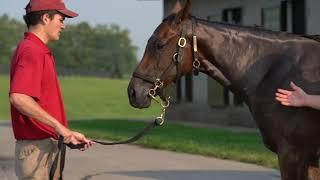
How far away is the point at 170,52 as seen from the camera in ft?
15.4

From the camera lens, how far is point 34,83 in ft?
13.7

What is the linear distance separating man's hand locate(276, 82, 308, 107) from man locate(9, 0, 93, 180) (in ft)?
4.25

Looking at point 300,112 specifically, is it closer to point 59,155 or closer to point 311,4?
point 59,155

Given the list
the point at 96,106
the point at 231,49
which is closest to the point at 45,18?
the point at 231,49

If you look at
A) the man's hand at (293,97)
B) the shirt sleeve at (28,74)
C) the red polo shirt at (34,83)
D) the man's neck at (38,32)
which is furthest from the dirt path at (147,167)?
the shirt sleeve at (28,74)

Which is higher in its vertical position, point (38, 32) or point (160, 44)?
point (38, 32)

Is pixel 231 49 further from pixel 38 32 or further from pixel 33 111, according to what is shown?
pixel 33 111

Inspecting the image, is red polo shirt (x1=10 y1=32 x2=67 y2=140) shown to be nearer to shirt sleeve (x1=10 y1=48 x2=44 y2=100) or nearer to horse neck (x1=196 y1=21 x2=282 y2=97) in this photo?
shirt sleeve (x1=10 y1=48 x2=44 y2=100)

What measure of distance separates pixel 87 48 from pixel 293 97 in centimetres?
12522

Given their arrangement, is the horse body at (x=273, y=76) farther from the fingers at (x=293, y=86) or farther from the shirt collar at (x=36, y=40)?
the shirt collar at (x=36, y=40)

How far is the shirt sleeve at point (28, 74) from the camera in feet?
13.6

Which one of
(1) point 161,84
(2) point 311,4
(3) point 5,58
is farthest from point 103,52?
(1) point 161,84

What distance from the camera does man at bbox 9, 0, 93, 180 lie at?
4137 mm

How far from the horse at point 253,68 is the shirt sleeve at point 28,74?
0.83 metres
